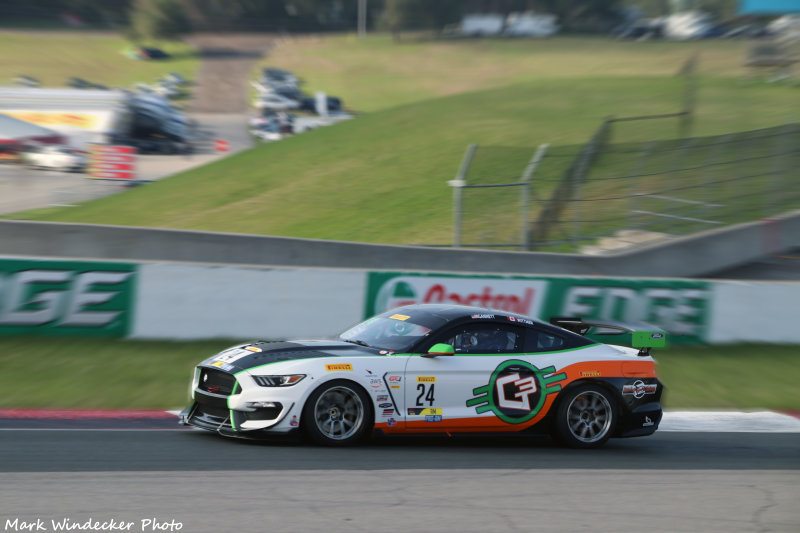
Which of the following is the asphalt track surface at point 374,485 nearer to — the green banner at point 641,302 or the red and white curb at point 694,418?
the red and white curb at point 694,418

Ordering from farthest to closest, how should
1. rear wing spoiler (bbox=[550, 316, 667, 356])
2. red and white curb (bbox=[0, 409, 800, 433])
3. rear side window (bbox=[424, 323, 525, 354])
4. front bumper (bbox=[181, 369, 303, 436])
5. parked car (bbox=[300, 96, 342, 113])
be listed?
1. parked car (bbox=[300, 96, 342, 113])
2. red and white curb (bbox=[0, 409, 800, 433])
3. rear wing spoiler (bbox=[550, 316, 667, 356])
4. rear side window (bbox=[424, 323, 525, 354])
5. front bumper (bbox=[181, 369, 303, 436])

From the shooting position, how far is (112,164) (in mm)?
29703

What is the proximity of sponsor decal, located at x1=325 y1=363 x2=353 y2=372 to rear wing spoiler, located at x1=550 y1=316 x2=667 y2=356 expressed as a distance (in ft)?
8.86

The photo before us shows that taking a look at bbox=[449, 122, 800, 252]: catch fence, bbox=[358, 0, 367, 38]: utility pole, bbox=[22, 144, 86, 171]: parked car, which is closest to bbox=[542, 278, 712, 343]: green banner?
bbox=[449, 122, 800, 252]: catch fence

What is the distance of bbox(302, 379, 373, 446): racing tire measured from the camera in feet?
25.5

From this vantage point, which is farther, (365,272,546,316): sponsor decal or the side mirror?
(365,272,546,316): sponsor decal

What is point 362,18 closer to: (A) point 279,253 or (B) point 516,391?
(A) point 279,253

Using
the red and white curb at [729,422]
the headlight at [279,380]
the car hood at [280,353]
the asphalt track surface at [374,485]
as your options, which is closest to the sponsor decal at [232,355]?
the car hood at [280,353]

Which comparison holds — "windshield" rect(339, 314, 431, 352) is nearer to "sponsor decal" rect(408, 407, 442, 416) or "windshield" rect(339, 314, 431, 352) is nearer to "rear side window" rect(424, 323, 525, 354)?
"rear side window" rect(424, 323, 525, 354)

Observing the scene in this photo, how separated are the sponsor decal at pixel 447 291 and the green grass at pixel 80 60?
56.9 meters

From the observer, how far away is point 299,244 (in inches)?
697

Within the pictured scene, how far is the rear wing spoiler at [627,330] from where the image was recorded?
8906mm

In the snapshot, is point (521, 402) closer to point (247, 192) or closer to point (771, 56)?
point (247, 192)

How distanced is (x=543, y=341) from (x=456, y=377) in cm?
109
